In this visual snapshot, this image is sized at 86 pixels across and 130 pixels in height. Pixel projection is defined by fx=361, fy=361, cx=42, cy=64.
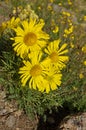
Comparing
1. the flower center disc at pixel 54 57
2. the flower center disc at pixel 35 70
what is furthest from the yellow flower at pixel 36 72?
the flower center disc at pixel 54 57

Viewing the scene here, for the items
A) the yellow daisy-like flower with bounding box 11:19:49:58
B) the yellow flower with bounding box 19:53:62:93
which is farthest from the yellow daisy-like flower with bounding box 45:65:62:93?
the yellow daisy-like flower with bounding box 11:19:49:58

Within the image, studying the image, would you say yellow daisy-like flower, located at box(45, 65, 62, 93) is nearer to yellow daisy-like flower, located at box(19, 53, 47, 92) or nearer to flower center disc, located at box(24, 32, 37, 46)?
yellow daisy-like flower, located at box(19, 53, 47, 92)

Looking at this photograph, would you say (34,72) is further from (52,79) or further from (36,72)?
(52,79)

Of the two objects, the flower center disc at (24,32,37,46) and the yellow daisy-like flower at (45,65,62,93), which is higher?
the flower center disc at (24,32,37,46)

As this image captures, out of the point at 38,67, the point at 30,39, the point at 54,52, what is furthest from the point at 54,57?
the point at 30,39

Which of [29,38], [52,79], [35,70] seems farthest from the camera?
[52,79]

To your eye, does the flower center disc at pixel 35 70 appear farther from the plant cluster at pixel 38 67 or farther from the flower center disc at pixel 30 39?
the flower center disc at pixel 30 39
